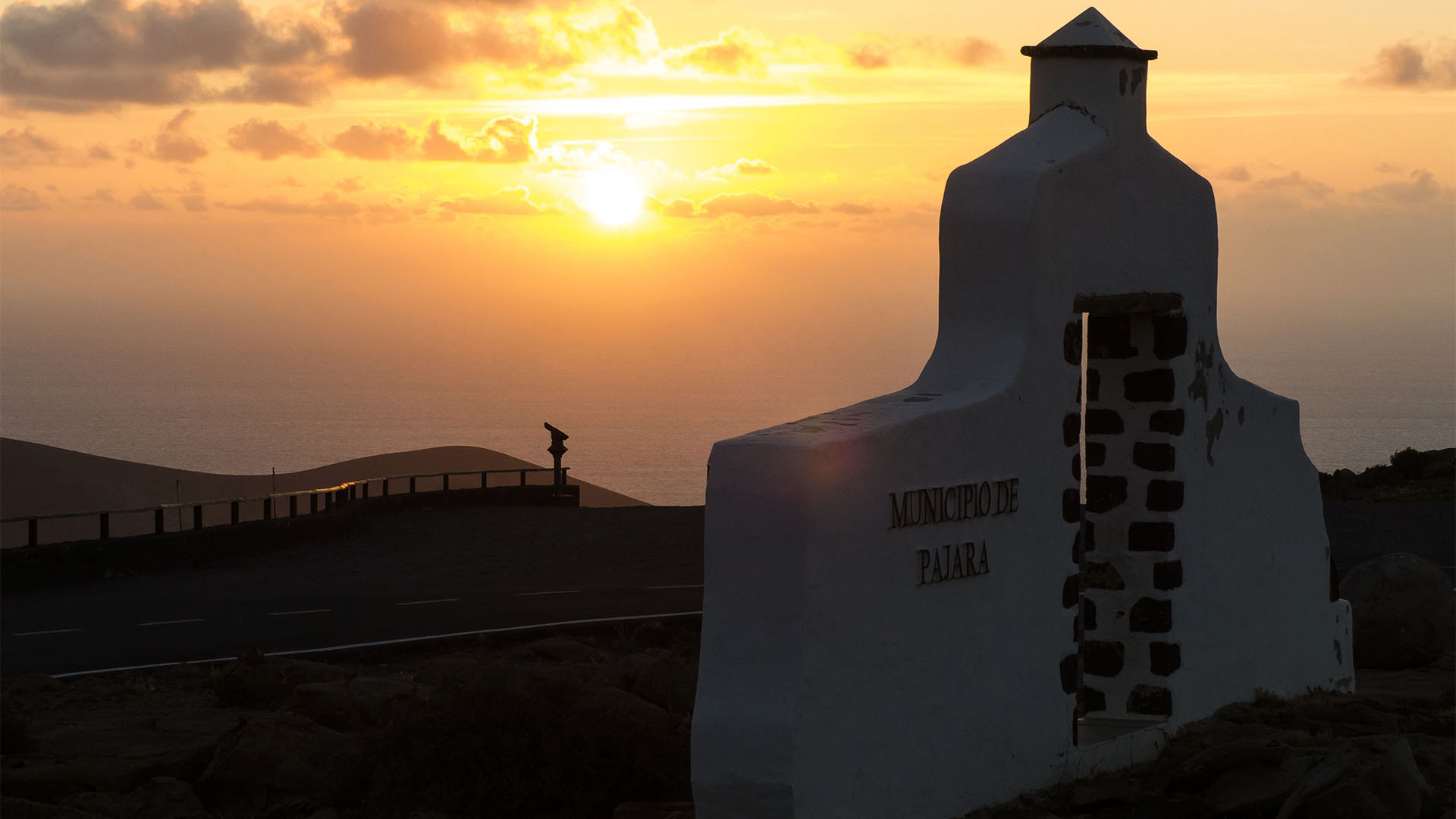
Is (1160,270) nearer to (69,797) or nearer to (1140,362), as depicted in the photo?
(1140,362)

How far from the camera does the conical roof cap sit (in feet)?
37.0

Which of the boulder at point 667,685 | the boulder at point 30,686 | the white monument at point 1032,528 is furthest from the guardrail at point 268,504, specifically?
the white monument at point 1032,528

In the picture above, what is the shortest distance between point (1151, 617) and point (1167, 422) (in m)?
1.46

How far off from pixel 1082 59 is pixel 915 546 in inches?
171

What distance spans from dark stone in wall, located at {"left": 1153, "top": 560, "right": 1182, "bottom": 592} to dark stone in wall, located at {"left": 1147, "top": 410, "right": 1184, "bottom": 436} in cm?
96

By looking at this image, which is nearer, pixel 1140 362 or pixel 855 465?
pixel 855 465

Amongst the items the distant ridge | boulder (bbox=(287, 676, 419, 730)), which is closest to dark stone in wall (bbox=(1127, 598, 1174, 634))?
boulder (bbox=(287, 676, 419, 730))

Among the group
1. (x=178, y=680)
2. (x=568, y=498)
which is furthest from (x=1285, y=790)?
(x=568, y=498)

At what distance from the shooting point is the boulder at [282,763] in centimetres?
1137

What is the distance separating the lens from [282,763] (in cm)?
1166

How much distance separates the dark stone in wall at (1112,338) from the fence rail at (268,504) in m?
15.7

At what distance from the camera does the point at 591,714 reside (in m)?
11.1

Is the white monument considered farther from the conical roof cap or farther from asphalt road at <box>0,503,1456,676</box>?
asphalt road at <box>0,503,1456,676</box>

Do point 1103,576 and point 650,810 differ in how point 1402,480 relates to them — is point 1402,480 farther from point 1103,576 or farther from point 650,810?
point 650,810
